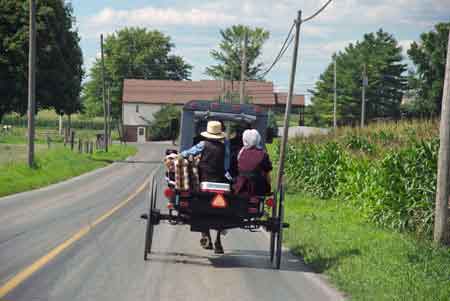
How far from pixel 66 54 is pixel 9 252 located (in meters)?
56.7

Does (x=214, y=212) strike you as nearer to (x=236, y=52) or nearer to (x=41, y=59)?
(x=41, y=59)

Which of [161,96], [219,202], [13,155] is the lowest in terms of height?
[13,155]

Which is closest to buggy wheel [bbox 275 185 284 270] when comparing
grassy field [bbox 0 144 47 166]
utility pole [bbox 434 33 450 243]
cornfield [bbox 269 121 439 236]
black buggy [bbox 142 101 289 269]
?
black buggy [bbox 142 101 289 269]

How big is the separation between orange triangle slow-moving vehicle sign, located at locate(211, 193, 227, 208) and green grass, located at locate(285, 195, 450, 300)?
5.68 feet

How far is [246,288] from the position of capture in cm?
1002

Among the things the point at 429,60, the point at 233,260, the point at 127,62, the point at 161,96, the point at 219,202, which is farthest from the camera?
the point at 127,62

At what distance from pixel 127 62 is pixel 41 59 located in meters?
68.1

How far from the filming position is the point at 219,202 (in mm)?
11844

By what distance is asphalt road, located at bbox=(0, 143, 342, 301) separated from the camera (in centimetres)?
936

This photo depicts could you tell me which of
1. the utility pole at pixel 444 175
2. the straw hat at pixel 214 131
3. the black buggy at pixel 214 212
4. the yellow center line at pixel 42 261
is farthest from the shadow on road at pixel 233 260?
the utility pole at pixel 444 175

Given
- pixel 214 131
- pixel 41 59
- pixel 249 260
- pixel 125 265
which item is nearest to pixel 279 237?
pixel 249 260

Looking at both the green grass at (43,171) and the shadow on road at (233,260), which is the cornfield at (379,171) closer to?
the shadow on road at (233,260)

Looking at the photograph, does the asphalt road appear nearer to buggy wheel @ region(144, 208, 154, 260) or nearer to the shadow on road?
the shadow on road

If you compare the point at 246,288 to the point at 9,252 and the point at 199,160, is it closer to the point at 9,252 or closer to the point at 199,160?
the point at 199,160
